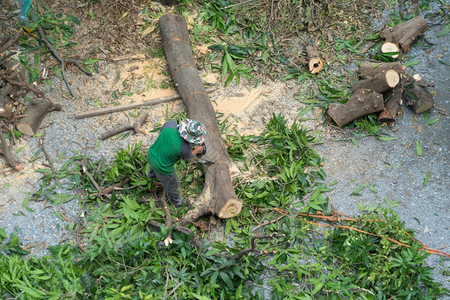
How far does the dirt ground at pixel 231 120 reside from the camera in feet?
16.5

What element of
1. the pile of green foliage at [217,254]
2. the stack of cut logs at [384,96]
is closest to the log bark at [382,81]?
the stack of cut logs at [384,96]

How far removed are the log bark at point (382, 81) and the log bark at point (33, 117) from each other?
394cm

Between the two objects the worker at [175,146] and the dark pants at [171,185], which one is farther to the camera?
the dark pants at [171,185]

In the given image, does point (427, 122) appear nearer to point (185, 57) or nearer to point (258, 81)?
point (258, 81)

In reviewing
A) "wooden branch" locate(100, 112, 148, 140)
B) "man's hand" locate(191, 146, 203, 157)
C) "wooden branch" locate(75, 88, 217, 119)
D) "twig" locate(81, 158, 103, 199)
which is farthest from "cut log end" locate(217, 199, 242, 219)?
"wooden branch" locate(75, 88, 217, 119)

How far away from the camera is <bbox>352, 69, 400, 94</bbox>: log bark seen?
568 centimetres

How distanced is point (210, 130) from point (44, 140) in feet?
6.66

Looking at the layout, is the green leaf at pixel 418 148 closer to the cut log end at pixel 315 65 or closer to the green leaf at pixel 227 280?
the cut log end at pixel 315 65

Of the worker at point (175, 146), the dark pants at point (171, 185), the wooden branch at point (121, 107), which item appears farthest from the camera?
the wooden branch at point (121, 107)

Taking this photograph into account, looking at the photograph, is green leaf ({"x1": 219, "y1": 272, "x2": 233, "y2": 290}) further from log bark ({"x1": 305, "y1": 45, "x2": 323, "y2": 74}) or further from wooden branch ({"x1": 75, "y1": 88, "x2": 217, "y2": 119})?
log bark ({"x1": 305, "y1": 45, "x2": 323, "y2": 74})

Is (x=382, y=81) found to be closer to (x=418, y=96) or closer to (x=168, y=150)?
(x=418, y=96)

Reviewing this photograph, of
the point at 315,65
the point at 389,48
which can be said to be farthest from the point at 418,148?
the point at 315,65

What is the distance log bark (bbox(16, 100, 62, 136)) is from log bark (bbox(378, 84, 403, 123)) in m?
4.14

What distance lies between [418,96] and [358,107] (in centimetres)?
80
